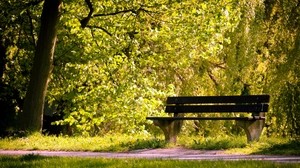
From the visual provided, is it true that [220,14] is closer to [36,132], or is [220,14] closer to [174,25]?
[174,25]

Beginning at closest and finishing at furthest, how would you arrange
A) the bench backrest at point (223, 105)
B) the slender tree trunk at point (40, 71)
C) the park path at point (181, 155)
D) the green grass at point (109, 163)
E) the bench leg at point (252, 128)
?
the green grass at point (109, 163), the park path at point (181, 155), the bench leg at point (252, 128), the bench backrest at point (223, 105), the slender tree trunk at point (40, 71)

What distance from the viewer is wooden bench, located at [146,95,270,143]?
40.9ft

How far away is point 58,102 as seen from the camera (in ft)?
75.0

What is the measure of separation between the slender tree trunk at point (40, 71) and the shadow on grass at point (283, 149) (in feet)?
26.0

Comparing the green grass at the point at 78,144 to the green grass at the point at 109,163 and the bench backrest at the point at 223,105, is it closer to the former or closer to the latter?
the bench backrest at the point at 223,105

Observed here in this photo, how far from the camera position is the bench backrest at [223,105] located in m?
12.6

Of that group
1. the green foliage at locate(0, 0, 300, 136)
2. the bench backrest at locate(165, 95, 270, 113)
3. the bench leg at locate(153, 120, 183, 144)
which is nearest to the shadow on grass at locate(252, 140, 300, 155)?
the bench backrest at locate(165, 95, 270, 113)

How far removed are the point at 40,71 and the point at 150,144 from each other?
5.28 m

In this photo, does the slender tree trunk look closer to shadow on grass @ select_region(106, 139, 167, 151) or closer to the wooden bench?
shadow on grass @ select_region(106, 139, 167, 151)

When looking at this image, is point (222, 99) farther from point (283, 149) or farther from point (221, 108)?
point (283, 149)

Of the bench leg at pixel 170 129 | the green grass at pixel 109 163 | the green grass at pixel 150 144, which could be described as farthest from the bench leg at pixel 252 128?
the green grass at pixel 109 163

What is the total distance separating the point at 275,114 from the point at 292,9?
4.78 metres

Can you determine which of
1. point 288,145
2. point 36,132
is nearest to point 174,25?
point 36,132

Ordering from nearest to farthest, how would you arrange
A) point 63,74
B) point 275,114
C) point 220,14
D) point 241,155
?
point 241,155, point 220,14, point 63,74, point 275,114
